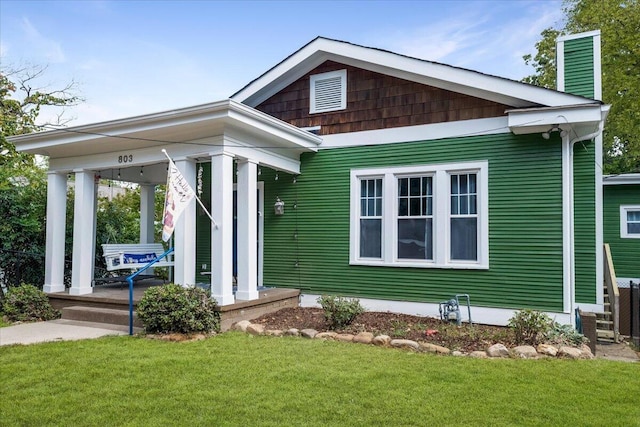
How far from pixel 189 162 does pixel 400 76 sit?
3.99 m

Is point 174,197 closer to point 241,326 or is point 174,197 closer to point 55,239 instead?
point 241,326

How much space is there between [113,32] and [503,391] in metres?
12.4

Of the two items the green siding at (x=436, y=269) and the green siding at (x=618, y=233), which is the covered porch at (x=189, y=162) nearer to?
the green siding at (x=436, y=269)

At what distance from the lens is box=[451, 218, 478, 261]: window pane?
7.62 metres

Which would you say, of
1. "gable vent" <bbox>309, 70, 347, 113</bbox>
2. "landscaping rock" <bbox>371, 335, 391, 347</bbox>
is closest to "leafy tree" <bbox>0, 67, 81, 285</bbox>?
"gable vent" <bbox>309, 70, 347, 113</bbox>

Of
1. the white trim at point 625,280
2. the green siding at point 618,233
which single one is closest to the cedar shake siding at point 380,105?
the green siding at point 618,233

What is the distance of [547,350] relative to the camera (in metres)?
5.59

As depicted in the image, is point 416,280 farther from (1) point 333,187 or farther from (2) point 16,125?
(2) point 16,125

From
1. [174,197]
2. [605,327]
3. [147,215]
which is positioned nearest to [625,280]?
[605,327]

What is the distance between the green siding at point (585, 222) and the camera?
23.4 ft

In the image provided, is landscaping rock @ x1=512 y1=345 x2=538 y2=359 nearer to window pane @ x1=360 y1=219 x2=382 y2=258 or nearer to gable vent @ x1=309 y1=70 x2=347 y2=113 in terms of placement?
window pane @ x1=360 y1=219 x2=382 y2=258

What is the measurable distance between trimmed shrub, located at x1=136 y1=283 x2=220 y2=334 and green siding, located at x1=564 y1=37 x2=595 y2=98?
6.71 metres

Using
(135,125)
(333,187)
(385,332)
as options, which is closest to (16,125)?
(135,125)

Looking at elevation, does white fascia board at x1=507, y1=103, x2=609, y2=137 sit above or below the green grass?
above
